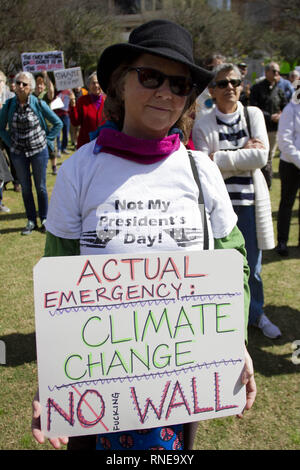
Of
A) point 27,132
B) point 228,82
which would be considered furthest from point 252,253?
point 27,132

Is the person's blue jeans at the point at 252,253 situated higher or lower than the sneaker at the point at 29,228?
higher

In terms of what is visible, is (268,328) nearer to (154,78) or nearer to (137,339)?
(137,339)

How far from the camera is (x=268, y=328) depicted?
3354 millimetres

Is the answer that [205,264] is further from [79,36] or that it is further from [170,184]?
[79,36]

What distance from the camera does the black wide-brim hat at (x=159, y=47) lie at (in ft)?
4.14

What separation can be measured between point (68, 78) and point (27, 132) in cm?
506

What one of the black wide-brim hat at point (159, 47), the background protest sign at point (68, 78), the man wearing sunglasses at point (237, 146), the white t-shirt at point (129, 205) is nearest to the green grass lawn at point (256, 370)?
the man wearing sunglasses at point (237, 146)

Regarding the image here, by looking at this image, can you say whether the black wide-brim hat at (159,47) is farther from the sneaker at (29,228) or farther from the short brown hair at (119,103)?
the sneaker at (29,228)

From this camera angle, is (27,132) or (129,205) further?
(27,132)

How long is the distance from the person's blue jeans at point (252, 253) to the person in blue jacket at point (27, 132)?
3.36 m

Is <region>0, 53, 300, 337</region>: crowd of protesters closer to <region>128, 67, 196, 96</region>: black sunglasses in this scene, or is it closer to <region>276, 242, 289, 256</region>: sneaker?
<region>276, 242, 289, 256</region>: sneaker

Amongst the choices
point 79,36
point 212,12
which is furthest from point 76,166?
point 212,12

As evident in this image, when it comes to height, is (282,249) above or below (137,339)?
below

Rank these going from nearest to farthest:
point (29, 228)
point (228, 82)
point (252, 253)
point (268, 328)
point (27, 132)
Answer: point (228, 82) → point (252, 253) → point (268, 328) → point (27, 132) → point (29, 228)
